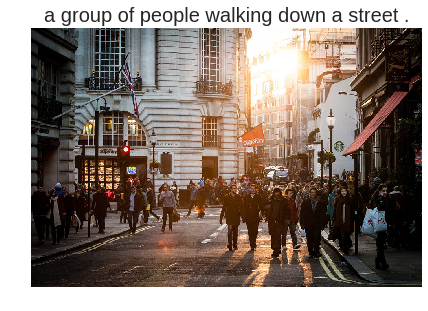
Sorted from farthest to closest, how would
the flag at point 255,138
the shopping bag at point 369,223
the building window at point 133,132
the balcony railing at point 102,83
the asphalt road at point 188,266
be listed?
the flag at point 255,138, the building window at point 133,132, the balcony railing at point 102,83, the shopping bag at point 369,223, the asphalt road at point 188,266

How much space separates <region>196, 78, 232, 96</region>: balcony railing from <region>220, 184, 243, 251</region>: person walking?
2962cm

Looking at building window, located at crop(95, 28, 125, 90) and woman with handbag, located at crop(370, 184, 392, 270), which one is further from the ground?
building window, located at crop(95, 28, 125, 90)

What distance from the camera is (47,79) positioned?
26922 mm

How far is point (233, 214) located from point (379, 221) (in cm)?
590

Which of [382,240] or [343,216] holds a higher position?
[343,216]

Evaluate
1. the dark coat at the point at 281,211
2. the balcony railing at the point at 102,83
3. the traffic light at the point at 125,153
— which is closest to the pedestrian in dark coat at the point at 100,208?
the traffic light at the point at 125,153

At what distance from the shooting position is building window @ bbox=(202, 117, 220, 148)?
51000 millimetres

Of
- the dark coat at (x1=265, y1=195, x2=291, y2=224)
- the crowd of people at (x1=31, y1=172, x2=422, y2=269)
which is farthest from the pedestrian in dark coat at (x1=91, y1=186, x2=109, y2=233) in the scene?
the dark coat at (x1=265, y1=195, x2=291, y2=224)

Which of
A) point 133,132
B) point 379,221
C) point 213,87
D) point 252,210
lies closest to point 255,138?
point 213,87

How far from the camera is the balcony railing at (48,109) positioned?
25.6m

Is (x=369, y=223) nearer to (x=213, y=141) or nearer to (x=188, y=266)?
(x=188, y=266)

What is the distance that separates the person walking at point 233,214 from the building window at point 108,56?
2867cm

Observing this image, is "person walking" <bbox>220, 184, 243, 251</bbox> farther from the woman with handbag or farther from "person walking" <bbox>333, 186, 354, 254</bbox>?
the woman with handbag

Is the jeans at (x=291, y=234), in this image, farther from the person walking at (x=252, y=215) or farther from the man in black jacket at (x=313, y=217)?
the man in black jacket at (x=313, y=217)
